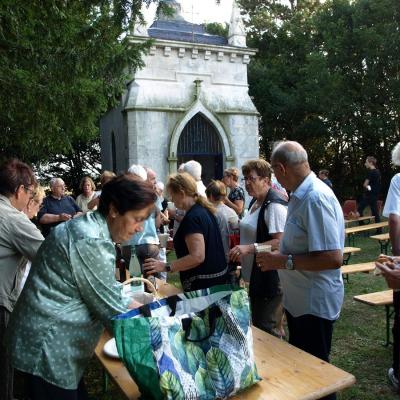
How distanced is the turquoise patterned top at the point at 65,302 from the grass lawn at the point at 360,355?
202 cm

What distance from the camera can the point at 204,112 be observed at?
46.2 ft

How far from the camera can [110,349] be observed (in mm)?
2090

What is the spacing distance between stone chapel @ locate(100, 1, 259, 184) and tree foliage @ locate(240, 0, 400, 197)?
4182mm

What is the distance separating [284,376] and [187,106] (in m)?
12.7

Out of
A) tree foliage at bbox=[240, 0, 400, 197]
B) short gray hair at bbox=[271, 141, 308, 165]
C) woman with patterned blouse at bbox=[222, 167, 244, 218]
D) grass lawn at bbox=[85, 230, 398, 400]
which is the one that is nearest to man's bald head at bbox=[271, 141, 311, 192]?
short gray hair at bbox=[271, 141, 308, 165]

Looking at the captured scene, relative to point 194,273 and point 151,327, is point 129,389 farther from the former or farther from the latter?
point 194,273

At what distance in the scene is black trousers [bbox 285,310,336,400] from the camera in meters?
2.37

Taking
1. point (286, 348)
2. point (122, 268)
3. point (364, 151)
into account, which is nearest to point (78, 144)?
point (364, 151)

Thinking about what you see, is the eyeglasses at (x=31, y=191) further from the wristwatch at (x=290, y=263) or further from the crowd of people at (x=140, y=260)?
the wristwatch at (x=290, y=263)

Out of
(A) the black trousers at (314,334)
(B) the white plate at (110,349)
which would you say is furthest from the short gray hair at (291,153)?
(B) the white plate at (110,349)

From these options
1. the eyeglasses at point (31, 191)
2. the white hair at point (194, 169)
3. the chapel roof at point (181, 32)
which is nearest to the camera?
the eyeglasses at point (31, 191)

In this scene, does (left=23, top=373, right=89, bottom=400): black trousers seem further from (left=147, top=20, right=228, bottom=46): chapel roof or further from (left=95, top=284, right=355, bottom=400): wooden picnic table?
(left=147, top=20, right=228, bottom=46): chapel roof

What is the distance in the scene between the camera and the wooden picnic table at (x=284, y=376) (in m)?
1.70

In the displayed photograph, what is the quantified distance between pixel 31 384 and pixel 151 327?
67cm
